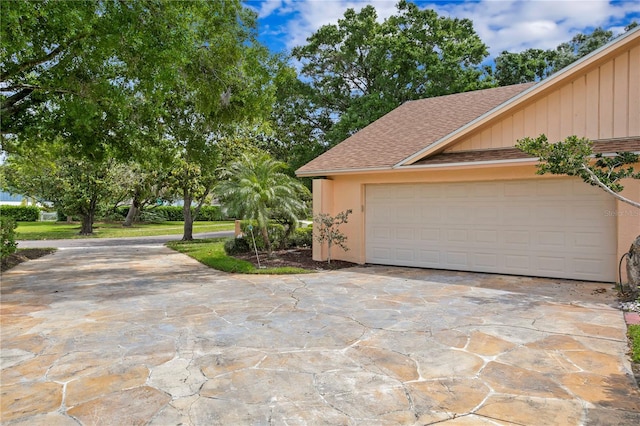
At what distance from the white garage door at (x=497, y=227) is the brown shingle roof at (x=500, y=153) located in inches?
30.7

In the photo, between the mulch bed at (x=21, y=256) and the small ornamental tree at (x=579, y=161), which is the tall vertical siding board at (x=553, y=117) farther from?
the mulch bed at (x=21, y=256)

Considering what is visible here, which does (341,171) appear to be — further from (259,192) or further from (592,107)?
(592,107)

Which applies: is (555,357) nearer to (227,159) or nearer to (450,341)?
(450,341)

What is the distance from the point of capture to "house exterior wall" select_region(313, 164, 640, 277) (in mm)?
9361

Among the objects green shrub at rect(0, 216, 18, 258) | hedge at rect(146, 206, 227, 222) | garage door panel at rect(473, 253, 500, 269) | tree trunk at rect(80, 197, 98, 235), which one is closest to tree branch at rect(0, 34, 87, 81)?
green shrub at rect(0, 216, 18, 258)

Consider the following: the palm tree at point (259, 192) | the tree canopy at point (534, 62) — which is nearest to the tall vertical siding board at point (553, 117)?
the palm tree at point (259, 192)

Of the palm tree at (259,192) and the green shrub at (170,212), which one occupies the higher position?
the palm tree at (259,192)

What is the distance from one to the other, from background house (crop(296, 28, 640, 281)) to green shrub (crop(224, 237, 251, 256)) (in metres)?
3.18

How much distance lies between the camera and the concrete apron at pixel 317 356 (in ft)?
10.7

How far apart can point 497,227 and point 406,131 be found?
4614 mm

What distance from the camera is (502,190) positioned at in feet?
31.4

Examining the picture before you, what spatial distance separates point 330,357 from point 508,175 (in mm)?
6980

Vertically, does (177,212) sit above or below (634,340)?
above

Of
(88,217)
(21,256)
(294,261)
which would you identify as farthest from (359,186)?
(88,217)
